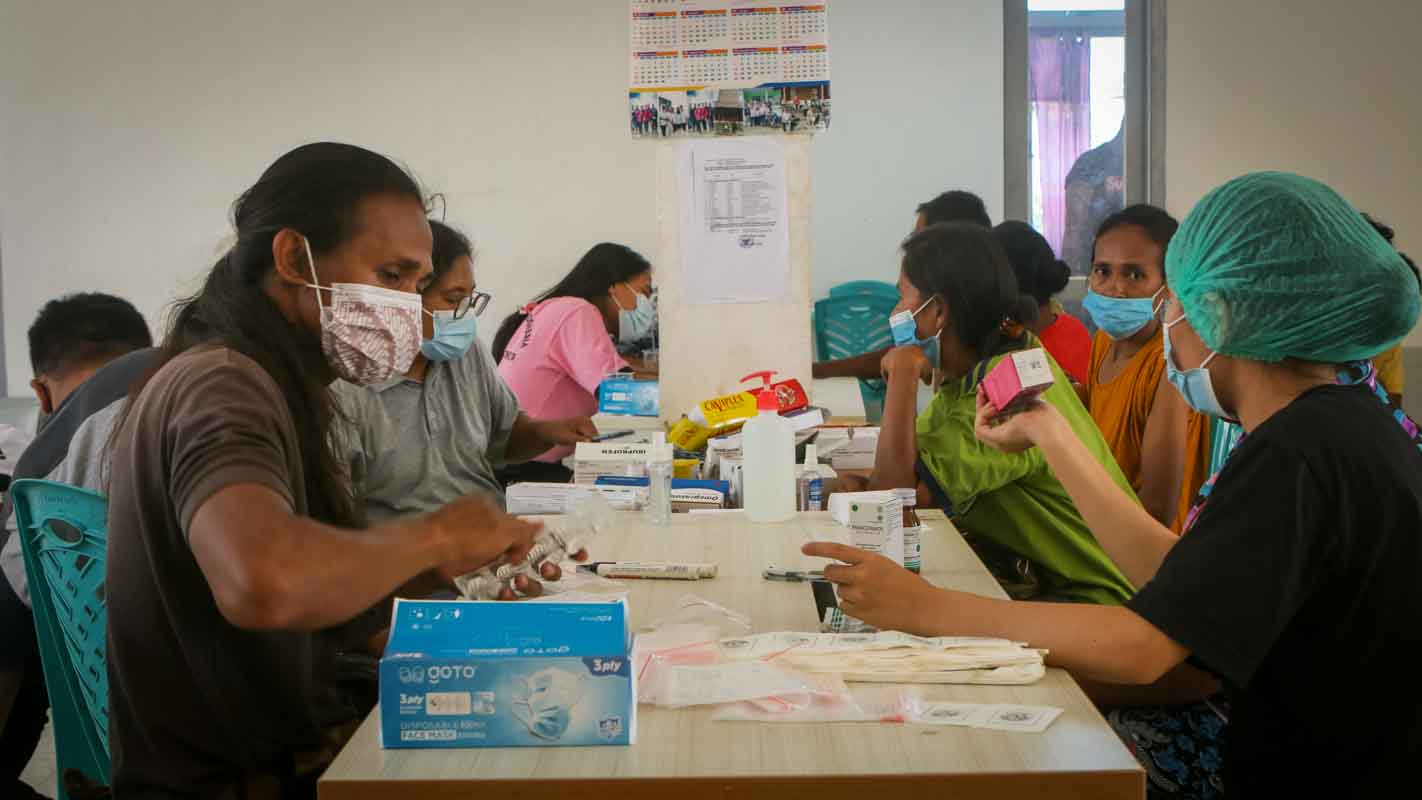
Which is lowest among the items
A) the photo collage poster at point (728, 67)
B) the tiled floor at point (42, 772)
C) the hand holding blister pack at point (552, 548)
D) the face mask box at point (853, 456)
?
the tiled floor at point (42, 772)

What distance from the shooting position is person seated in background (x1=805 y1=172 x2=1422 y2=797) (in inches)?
52.3

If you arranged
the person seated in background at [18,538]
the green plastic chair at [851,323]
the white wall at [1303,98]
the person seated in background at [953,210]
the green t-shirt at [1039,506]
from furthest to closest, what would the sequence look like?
1. the green plastic chair at [851,323]
2. the white wall at [1303,98]
3. the person seated in background at [953,210]
4. the green t-shirt at [1039,506]
5. the person seated in background at [18,538]

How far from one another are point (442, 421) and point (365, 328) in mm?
1172

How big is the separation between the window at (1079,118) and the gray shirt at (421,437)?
3610 millimetres

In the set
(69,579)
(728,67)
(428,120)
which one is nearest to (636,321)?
(428,120)

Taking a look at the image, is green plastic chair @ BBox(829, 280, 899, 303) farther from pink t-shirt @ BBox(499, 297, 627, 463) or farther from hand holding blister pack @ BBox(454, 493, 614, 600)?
hand holding blister pack @ BBox(454, 493, 614, 600)

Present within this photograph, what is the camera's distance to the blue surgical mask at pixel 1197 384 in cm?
160

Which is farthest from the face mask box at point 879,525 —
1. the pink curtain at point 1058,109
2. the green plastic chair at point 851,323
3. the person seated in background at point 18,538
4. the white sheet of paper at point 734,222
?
the pink curtain at point 1058,109

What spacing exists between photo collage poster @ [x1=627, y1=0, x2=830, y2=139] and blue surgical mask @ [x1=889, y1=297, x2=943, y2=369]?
0.81 metres

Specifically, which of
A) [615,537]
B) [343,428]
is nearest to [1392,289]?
[615,537]

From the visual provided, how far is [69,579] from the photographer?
181 centimetres

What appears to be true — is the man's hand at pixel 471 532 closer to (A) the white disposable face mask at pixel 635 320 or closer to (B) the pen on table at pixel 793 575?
(B) the pen on table at pixel 793 575

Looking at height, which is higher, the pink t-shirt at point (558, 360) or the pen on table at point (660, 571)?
the pink t-shirt at point (558, 360)

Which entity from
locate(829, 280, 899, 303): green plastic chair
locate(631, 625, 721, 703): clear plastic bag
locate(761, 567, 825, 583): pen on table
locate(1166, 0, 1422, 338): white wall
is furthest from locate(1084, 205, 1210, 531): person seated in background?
locate(1166, 0, 1422, 338): white wall
